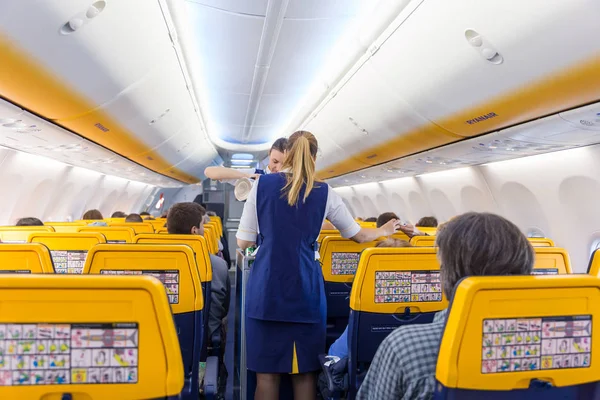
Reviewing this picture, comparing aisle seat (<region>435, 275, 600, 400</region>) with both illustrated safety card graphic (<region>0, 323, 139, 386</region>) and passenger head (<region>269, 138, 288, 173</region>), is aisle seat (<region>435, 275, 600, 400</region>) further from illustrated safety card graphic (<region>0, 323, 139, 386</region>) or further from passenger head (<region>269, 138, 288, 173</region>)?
passenger head (<region>269, 138, 288, 173</region>)

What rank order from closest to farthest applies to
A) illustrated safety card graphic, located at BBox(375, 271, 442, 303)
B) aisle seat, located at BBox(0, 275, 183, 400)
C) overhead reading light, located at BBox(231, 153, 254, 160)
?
aisle seat, located at BBox(0, 275, 183, 400) → illustrated safety card graphic, located at BBox(375, 271, 442, 303) → overhead reading light, located at BBox(231, 153, 254, 160)

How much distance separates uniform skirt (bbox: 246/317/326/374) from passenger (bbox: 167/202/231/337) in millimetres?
1133

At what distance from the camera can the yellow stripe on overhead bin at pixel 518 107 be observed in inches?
133

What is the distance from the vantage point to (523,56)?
3.44 metres

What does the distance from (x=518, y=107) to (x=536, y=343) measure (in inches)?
124

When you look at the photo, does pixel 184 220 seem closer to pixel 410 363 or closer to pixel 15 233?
pixel 15 233

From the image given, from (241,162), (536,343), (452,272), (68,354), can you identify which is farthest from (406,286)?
(241,162)

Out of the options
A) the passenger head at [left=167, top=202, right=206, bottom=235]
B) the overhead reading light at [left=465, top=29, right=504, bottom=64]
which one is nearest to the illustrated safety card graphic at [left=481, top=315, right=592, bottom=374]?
the overhead reading light at [left=465, top=29, right=504, bottom=64]

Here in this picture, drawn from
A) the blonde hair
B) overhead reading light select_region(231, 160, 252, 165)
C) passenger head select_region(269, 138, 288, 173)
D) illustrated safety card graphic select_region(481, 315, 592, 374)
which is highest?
overhead reading light select_region(231, 160, 252, 165)

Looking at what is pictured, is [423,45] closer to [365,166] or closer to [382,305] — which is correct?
[382,305]

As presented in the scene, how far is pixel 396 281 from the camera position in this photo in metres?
2.80

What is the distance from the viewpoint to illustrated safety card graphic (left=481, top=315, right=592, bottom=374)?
148 centimetres

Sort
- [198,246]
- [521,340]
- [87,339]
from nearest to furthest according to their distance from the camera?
[87,339] → [521,340] → [198,246]

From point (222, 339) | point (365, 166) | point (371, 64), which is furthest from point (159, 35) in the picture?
point (365, 166)
